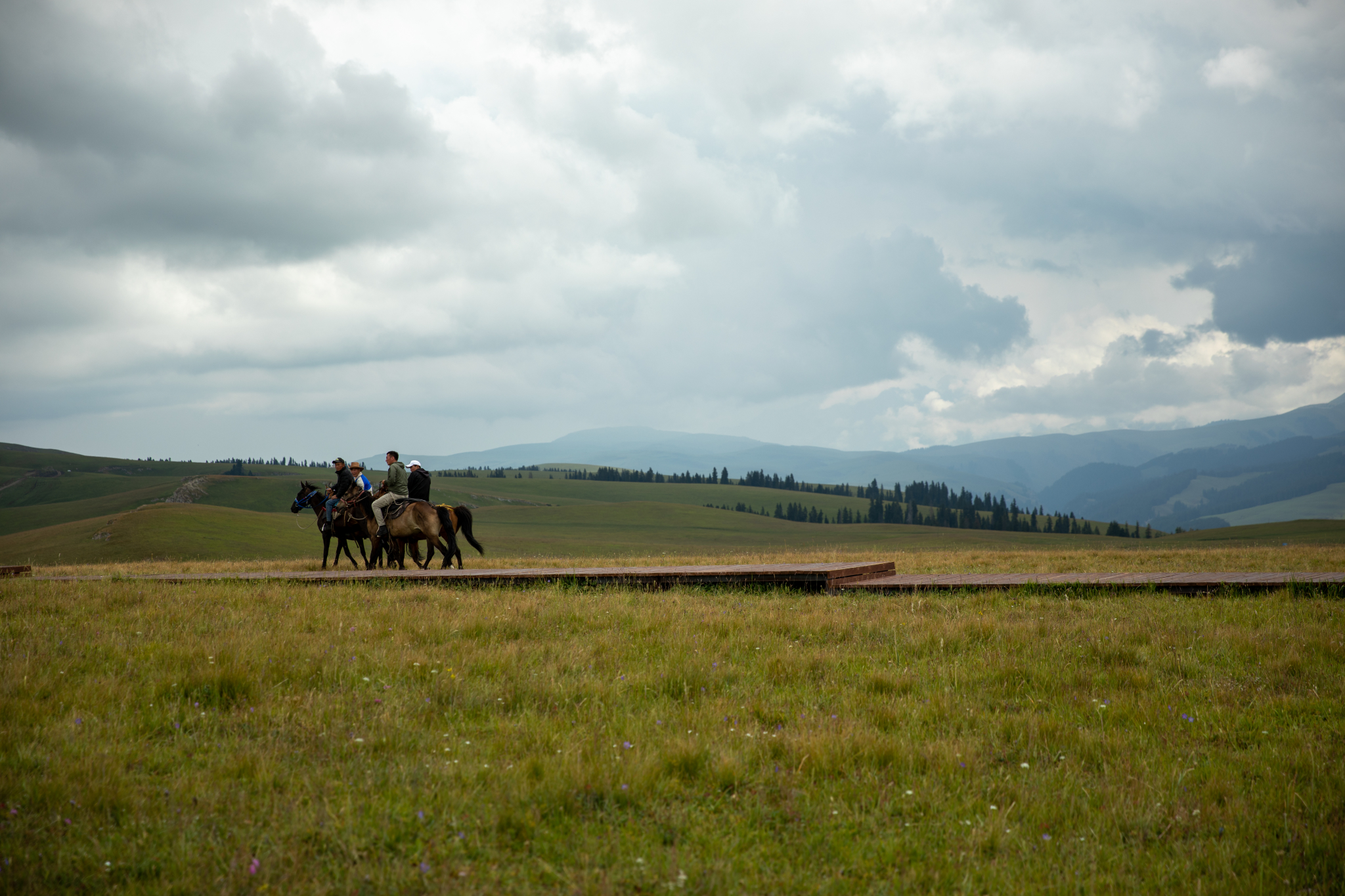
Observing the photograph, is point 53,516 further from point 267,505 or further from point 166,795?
point 166,795

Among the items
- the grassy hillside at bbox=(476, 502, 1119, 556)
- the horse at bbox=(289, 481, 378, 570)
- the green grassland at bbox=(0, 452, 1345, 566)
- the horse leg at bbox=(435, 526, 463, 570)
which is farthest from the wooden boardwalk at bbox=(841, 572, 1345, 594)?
the grassy hillside at bbox=(476, 502, 1119, 556)

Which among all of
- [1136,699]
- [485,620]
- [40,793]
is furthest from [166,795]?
[1136,699]

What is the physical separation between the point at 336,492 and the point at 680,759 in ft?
69.7

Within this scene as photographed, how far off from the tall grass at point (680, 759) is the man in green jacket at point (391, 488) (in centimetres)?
1104

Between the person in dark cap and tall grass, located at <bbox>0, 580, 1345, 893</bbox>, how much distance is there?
13.2m

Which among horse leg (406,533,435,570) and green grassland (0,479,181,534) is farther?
green grassland (0,479,181,534)

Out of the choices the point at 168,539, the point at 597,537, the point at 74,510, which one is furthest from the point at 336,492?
the point at 74,510

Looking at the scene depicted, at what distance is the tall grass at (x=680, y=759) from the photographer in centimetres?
417

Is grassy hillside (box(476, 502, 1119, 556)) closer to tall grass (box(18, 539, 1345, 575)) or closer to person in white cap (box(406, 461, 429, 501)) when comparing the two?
tall grass (box(18, 539, 1345, 575))

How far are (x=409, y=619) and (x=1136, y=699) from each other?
9002 millimetres

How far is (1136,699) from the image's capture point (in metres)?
6.85

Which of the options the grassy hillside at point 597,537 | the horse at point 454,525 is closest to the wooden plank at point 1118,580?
the grassy hillside at point 597,537

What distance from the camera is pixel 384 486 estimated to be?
21.7 meters

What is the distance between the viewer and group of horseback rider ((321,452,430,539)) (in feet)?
69.4
